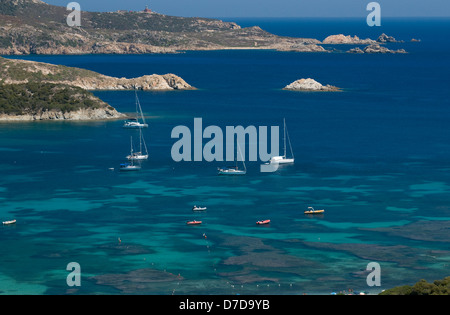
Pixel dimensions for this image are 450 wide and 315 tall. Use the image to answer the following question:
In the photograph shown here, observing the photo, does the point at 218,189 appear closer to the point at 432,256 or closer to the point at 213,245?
the point at 213,245

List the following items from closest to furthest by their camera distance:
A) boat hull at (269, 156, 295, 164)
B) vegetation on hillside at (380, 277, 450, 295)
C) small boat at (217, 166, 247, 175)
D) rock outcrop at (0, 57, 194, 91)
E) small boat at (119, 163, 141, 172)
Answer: vegetation on hillside at (380, 277, 450, 295) < small boat at (217, 166, 247, 175) < small boat at (119, 163, 141, 172) < boat hull at (269, 156, 295, 164) < rock outcrop at (0, 57, 194, 91)

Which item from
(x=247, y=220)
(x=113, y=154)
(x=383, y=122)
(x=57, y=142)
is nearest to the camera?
(x=247, y=220)

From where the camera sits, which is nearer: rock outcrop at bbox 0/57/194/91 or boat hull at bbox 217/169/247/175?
boat hull at bbox 217/169/247/175

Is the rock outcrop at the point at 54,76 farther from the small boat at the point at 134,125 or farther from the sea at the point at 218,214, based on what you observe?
the small boat at the point at 134,125

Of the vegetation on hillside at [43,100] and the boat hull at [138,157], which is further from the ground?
the vegetation on hillside at [43,100]

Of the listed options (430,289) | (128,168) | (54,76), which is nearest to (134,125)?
(128,168)

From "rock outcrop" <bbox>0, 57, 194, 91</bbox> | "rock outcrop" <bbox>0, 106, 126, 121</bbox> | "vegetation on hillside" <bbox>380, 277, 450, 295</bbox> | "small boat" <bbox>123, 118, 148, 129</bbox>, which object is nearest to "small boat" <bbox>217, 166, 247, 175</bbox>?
"small boat" <bbox>123, 118, 148, 129</bbox>

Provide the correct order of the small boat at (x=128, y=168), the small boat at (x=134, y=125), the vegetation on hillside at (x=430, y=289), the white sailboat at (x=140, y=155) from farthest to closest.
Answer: the small boat at (x=134, y=125)
the white sailboat at (x=140, y=155)
the small boat at (x=128, y=168)
the vegetation on hillside at (x=430, y=289)

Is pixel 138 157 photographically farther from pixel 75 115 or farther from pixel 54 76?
pixel 54 76

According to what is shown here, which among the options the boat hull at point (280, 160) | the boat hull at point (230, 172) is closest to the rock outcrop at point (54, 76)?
the boat hull at point (280, 160)

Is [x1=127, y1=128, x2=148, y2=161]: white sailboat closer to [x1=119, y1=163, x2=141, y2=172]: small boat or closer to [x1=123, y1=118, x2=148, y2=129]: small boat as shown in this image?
[x1=119, y1=163, x2=141, y2=172]: small boat
